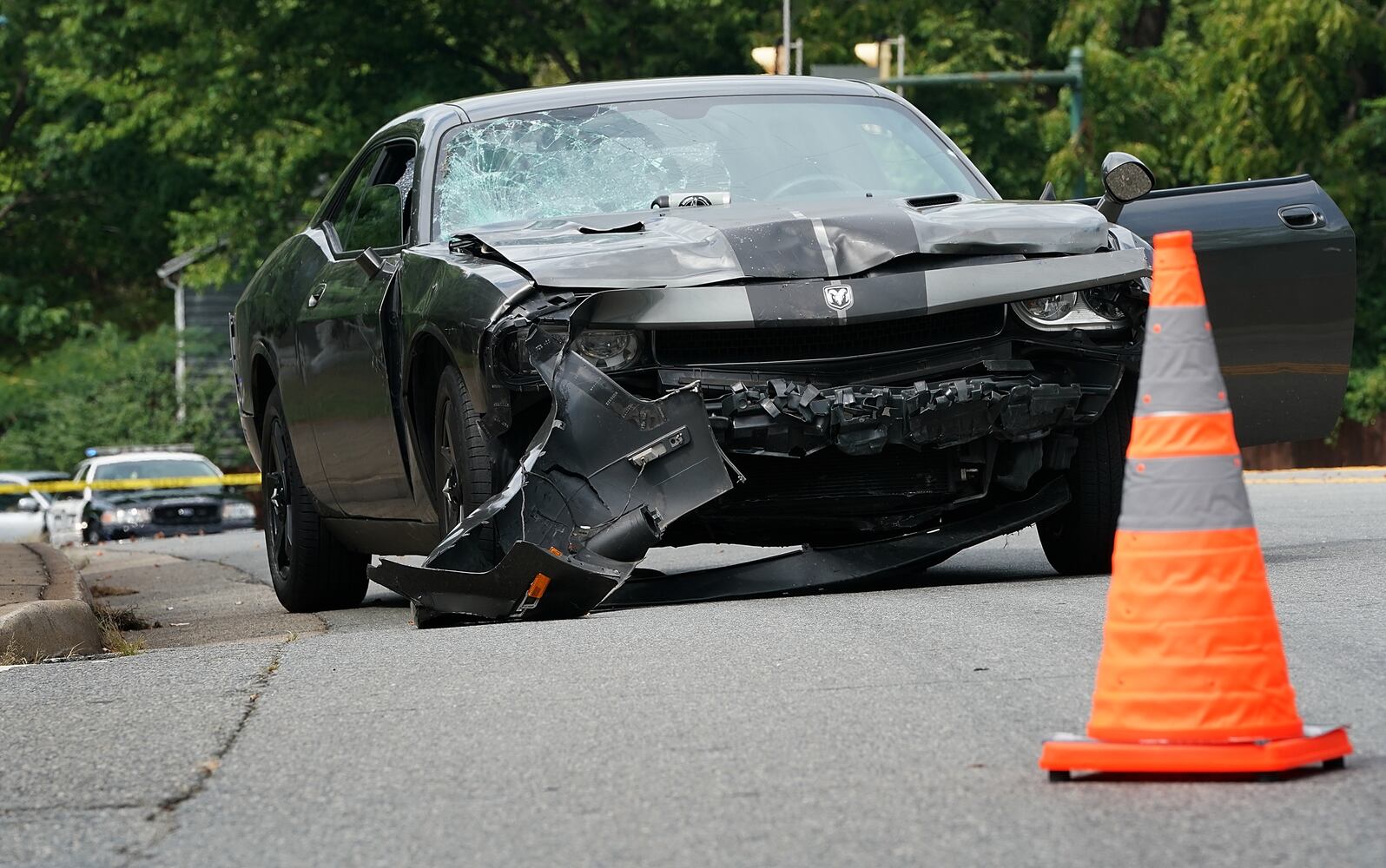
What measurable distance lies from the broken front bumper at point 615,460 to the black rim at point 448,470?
283mm

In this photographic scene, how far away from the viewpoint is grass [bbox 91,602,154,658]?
8247 millimetres

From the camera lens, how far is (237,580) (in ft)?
44.4

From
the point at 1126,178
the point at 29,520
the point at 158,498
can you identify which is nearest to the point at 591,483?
the point at 1126,178

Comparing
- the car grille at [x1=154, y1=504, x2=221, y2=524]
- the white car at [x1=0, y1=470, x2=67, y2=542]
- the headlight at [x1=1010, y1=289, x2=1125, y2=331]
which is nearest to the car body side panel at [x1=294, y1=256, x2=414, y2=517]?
the headlight at [x1=1010, y1=289, x2=1125, y2=331]

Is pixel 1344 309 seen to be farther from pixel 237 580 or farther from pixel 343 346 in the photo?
→ pixel 237 580

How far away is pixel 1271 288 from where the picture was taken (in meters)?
8.08

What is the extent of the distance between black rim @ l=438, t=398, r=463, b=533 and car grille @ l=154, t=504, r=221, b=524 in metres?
21.7

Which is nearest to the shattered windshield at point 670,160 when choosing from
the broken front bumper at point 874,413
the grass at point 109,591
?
the broken front bumper at point 874,413

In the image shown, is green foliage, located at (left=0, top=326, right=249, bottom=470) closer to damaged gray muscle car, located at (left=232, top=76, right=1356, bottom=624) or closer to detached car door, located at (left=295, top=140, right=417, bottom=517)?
detached car door, located at (left=295, top=140, right=417, bottom=517)

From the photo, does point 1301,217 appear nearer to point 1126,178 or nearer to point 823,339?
point 1126,178

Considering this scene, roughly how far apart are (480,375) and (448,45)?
32095 mm

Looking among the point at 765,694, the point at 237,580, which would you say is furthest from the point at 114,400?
the point at 765,694

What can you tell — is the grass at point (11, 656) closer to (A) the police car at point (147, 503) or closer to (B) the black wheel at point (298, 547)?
(B) the black wheel at point (298, 547)

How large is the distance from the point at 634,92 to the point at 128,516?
20.9 meters
